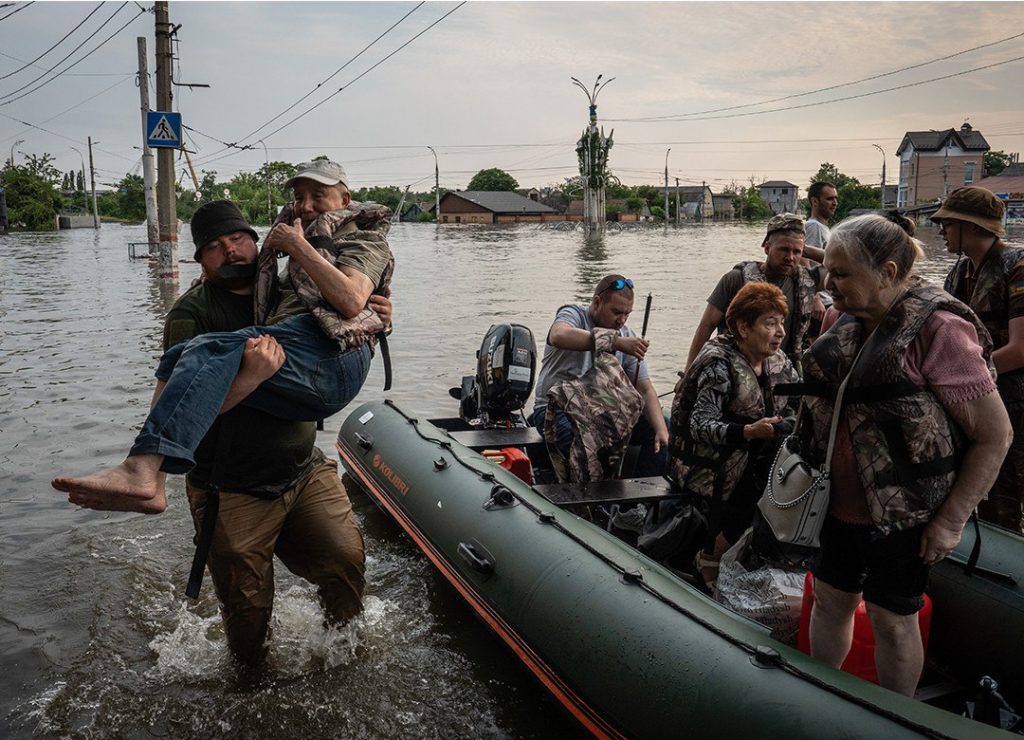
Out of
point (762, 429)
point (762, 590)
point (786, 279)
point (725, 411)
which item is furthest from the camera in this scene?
point (786, 279)

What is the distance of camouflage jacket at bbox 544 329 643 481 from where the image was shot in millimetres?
4488

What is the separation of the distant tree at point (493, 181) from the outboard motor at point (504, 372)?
9890 cm

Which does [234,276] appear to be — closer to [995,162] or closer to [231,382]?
[231,382]

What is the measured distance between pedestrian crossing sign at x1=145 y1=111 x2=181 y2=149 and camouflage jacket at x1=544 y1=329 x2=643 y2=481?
1172 centimetres

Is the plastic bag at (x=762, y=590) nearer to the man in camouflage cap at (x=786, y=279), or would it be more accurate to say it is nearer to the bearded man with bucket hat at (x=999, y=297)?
the bearded man with bucket hat at (x=999, y=297)

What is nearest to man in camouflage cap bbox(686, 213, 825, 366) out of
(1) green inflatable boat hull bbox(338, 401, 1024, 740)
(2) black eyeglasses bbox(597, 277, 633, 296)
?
(2) black eyeglasses bbox(597, 277, 633, 296)

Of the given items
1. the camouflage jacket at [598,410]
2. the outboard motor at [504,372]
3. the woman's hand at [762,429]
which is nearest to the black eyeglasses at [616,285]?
the camouflage jacket at [598,410]

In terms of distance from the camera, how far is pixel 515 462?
515 centimetres

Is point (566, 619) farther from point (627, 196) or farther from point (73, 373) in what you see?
point (627, 196)

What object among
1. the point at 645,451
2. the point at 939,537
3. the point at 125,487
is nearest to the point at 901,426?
the point at 939,537

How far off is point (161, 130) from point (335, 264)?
12630 millimetres

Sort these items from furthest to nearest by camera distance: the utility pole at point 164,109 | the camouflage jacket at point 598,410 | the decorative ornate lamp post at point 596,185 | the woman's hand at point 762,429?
the decorative ornate lamp post at point 596,185, the utility pole at point 164,109, the camouflage jacket at point 598,410, the woman's hand at point 762,429

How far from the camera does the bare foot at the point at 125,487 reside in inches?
99.0

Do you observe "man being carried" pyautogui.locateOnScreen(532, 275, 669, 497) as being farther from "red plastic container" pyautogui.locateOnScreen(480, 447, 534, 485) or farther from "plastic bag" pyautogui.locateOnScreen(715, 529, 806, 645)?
"plastic bag" pyautogui.locateOnScreen(715, 529, 806, 645)
